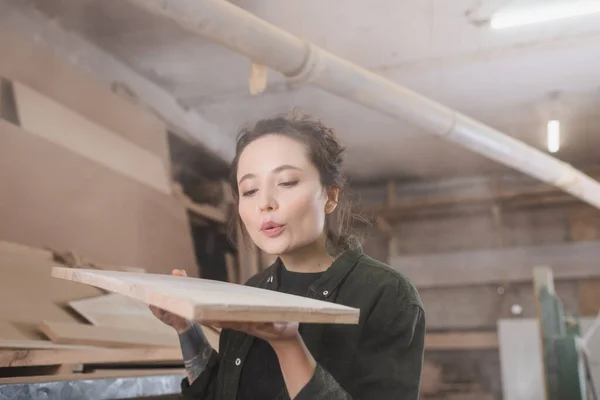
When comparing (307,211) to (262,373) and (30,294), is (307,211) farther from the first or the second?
(30,294)

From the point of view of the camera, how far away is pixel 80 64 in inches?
97.7

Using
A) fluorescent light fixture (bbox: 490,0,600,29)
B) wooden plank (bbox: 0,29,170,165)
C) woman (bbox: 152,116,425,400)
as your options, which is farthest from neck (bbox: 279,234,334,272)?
fluorescent light fixture (bbox: 490,0,600,29)

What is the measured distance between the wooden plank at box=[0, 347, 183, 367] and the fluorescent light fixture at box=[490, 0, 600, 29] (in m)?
1.77

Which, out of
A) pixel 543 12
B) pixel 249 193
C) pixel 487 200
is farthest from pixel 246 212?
pixel 487 200

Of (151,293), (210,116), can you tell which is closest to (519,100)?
(210,116)

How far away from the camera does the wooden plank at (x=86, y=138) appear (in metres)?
2.06

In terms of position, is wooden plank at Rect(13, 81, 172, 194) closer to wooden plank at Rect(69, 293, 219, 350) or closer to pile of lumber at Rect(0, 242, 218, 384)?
pile of lumber at Rect(0, 242, 218, 384)

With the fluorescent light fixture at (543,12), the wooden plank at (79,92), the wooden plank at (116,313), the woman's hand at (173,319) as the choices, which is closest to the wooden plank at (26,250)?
the wooden plank at (116,313)

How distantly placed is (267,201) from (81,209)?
4.74ft

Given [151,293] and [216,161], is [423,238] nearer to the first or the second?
[216,161]

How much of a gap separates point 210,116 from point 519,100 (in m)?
1.72

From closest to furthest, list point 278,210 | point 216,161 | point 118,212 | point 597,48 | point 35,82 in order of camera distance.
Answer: point 278,210 < point 35,82 < point 118,212 < point 597,48 < point 216,161

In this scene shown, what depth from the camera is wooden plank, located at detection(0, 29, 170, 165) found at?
6.80 ft

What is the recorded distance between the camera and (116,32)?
7.98 ft
